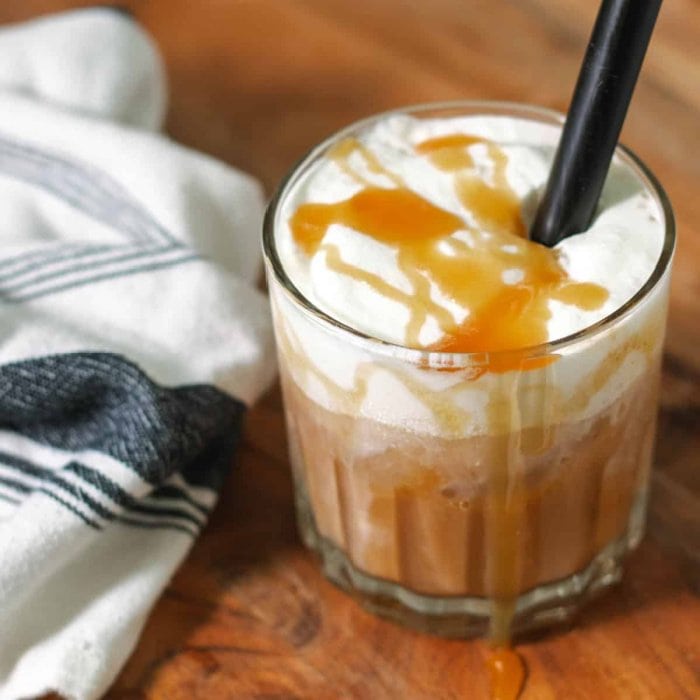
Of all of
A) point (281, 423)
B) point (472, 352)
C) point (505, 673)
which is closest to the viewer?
point (472, 352)

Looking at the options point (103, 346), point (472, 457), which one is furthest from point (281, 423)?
point (472, 457)

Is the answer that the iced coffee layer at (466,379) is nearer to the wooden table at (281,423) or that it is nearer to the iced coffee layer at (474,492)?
the iced coffee layer at (474,492)

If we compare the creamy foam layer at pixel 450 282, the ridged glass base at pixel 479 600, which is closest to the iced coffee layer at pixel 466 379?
the creamy foam layer at pixel 450 282

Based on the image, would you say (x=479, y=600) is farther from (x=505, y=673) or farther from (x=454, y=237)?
(x=454, y=237)

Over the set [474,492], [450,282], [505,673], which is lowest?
[505,673]

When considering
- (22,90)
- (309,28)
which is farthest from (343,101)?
(22,90)

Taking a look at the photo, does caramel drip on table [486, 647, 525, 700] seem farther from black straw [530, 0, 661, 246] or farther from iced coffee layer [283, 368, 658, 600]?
black straw [530, 0, 661, 246]

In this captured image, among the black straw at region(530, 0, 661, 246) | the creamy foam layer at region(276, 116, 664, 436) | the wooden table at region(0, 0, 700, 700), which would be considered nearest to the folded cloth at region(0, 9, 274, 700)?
the wooden table at region(0, 0, 700, 700)

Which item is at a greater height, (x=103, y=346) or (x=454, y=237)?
(x=454, y=237)
